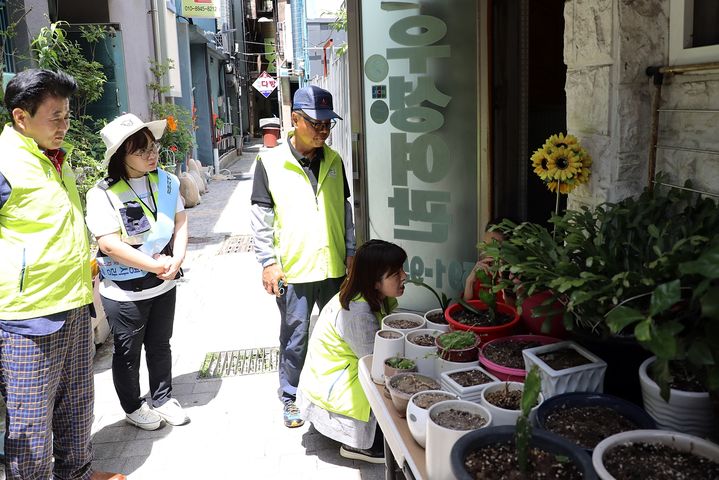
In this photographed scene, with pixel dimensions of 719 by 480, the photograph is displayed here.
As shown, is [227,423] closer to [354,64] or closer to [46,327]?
[46,327]

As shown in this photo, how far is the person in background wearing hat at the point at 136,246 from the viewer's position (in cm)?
324

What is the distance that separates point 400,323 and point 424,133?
1817mm

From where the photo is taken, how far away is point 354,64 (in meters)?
4.25

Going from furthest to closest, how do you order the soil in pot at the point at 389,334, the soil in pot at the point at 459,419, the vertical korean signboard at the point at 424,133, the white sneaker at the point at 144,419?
the vertical korean signboard at the point at 424,133
the white sneaker at the point at 144,419
the soil in pot at the point at 389,334
the soil in pot at the point at 459,419

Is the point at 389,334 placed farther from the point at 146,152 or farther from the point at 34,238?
the point at 146,152

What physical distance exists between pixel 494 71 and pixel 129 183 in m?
2.36

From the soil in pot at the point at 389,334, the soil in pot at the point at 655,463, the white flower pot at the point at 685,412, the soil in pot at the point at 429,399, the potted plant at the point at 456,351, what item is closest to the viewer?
the soil in pot at the point at 655,463

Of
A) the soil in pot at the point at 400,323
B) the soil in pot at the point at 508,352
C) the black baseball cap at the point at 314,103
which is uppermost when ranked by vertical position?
the black baseball cap at the point at 314,103

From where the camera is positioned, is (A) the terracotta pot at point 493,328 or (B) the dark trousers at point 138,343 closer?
(A) the terracotta pot at point 493,328

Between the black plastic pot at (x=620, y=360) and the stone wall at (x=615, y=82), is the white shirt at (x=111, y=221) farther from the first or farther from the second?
the black plastic pot at (x=620, y=360)

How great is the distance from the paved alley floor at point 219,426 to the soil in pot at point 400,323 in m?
1.01

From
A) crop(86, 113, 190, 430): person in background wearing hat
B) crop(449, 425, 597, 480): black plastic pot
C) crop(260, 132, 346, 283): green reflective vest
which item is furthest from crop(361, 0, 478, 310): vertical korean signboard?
crop(449, 425, 597, 480): black plastic pot

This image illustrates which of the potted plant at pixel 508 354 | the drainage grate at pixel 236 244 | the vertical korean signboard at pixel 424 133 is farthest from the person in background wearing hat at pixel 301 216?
the drainage grate at pixel 236 244

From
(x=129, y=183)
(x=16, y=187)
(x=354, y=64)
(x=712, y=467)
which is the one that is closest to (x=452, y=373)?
(x=712, y=467)
